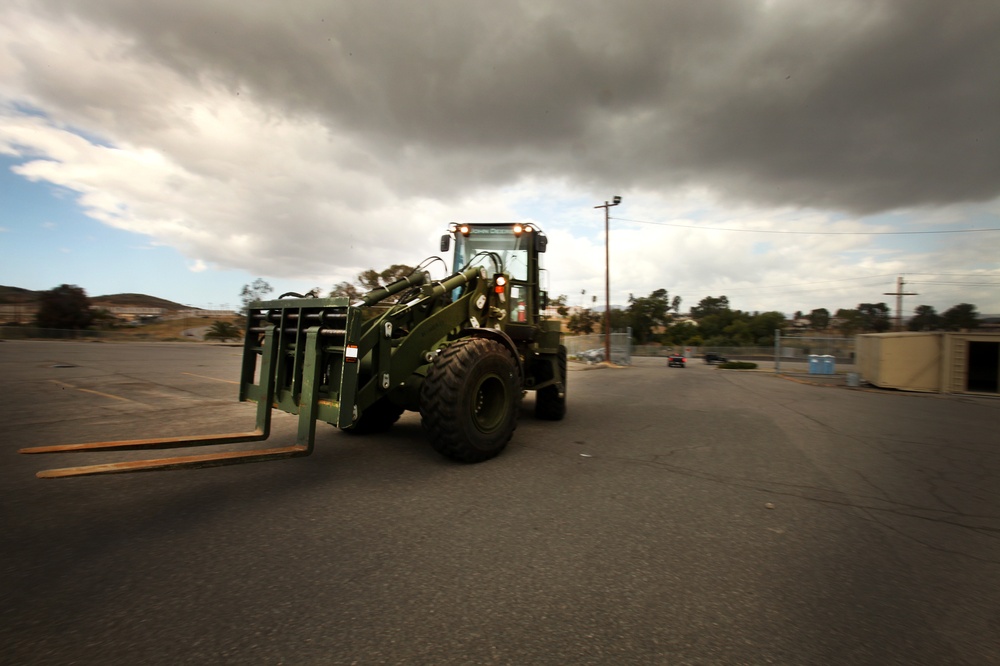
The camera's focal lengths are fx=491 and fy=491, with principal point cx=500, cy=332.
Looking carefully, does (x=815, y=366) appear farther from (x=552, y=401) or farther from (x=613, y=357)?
(x=552, y=401)

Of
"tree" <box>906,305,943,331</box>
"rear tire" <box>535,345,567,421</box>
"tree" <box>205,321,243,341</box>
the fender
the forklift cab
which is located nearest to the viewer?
the fender

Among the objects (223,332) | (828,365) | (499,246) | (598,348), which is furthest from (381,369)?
(223,332)

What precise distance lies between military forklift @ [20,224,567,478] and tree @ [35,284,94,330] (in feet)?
175

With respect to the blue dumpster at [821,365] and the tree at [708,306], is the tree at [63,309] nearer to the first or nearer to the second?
the blue dumpster at [821,365]

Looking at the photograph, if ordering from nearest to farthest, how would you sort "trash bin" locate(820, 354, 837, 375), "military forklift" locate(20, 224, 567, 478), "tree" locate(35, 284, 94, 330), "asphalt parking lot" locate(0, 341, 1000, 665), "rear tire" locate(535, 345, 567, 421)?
"asphalt parking lot" locate(0, 341, 1000, 665)
"military forklift" locate(20, 224, 567, 478)
"rear tire" locate(535, 345, 567, 421)
"trash bin" locate(820, 354, 837, 375)
"tree" locate(35, 284, 94, 330)

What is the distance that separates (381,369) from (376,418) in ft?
6.40

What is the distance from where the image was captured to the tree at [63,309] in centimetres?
4412

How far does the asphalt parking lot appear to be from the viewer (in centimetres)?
220

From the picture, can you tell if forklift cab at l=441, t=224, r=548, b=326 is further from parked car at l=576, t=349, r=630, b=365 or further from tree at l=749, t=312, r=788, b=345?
tree at l=749, t=312, r=788, b=345

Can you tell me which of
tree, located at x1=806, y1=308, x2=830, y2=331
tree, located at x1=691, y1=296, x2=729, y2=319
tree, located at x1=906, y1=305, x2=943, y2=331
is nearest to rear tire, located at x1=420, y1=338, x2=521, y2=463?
tree, located at x1=906, y1=305, x2=943, y2=331

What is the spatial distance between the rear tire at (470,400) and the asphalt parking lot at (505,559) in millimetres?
236

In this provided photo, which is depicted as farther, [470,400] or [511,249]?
[511,249]

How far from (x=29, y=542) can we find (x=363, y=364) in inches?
103

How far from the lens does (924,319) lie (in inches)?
2285
